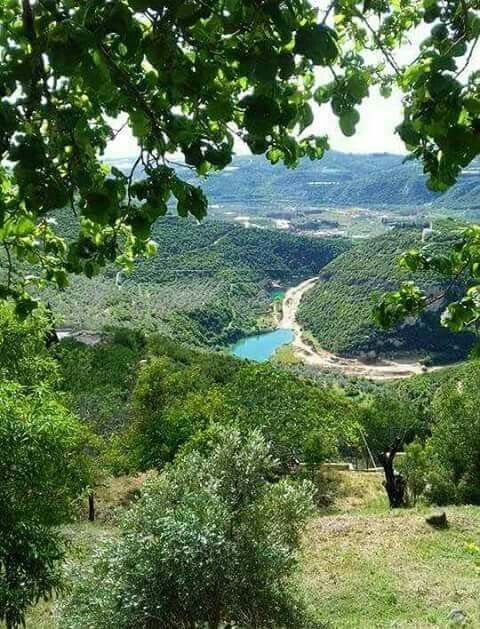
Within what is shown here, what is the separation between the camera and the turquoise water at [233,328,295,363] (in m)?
112

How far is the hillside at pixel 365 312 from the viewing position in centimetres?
10225

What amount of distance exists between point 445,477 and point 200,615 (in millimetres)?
17721

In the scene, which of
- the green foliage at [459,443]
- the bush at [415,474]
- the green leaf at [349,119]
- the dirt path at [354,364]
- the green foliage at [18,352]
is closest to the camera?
the green leaf at [349,119]

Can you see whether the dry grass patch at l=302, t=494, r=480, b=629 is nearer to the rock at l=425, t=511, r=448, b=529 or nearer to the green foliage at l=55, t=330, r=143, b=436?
the rock at l=425, t=511, r=448, b=529

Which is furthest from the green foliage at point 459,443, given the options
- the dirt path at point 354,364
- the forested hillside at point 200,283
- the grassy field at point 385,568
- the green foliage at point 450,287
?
the dirt path at point 354,364

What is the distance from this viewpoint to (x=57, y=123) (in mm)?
1975

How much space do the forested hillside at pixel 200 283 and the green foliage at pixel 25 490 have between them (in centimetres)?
7315

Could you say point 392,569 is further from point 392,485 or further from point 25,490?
point 25,490

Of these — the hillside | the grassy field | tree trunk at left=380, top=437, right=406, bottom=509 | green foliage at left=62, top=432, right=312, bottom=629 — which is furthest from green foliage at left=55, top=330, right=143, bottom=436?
the hillside

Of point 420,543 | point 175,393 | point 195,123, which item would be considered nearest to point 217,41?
point 195,123

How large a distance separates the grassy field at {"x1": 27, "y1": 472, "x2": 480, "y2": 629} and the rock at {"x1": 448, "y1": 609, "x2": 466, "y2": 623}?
3.4 inches

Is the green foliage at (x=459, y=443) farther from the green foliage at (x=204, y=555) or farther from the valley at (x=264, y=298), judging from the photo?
the valley at (x=264, y=298)

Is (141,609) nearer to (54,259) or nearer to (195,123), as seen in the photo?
(54,259)

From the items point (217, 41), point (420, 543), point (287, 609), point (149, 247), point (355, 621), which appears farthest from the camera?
point (420, 543)
